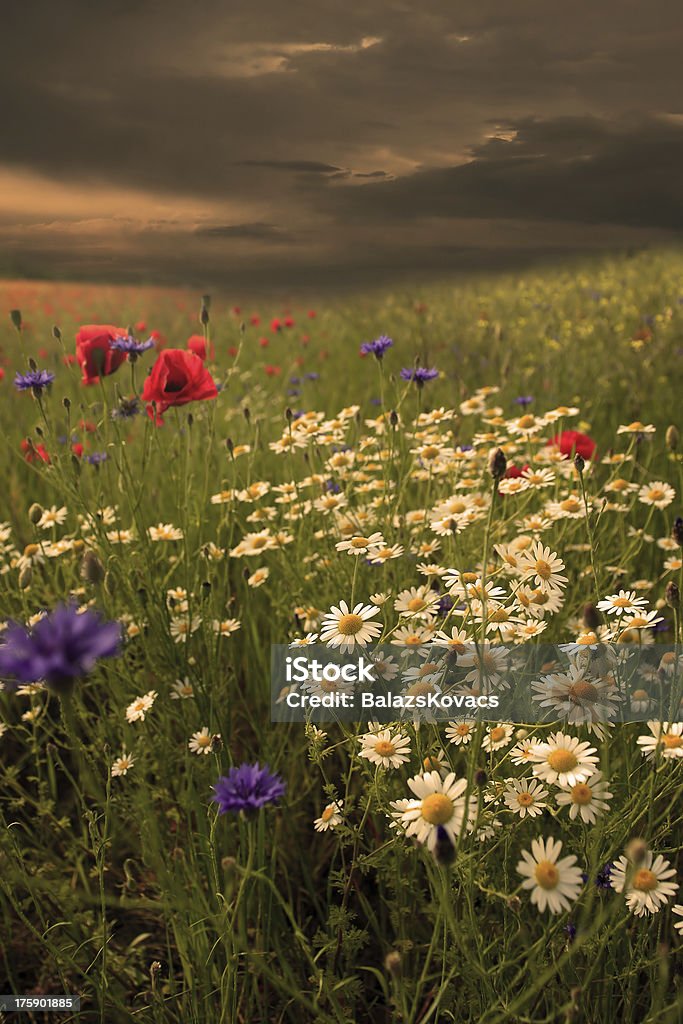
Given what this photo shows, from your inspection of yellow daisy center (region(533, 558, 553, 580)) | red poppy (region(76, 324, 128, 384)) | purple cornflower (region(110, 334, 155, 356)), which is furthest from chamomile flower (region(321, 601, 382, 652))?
red poppy (region(76, 324, 128, 384))

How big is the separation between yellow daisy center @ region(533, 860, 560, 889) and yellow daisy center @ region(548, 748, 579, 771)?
121 millimetres

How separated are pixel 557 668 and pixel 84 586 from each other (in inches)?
46.4

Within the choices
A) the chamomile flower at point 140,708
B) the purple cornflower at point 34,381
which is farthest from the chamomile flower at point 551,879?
the purple cornflower at point 34,381

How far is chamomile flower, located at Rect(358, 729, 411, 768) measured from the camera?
1111 mm

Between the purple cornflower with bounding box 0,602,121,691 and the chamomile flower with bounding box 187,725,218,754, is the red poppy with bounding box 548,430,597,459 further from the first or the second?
the purple cornflower with bounding box 0,602,121,691

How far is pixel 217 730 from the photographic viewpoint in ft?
5.07

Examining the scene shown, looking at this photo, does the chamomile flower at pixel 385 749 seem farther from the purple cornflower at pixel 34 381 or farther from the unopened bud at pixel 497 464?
the purple cornflower at pixel 34 381

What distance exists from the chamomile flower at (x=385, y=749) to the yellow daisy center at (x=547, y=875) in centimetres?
28

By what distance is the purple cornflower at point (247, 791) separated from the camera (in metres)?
0.80

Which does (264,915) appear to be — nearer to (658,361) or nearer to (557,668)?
(557,668)

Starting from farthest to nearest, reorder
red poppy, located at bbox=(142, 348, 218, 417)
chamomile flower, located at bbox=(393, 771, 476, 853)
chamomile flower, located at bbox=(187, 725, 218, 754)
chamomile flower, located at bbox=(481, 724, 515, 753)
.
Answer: red poppy, located at bbox=(142, 348, 218, 417) < chamomile flower, located at bbox=(187, 725, 218, 754) < chamomile flower, located at bbox=(481, 724, 515, 753) < chamomile flower, located at bbox=(393, 771, 476, 853)

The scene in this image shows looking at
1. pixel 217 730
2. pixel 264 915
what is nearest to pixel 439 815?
pixel 264 915

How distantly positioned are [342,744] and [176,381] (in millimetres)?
918

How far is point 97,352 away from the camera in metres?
1.84
